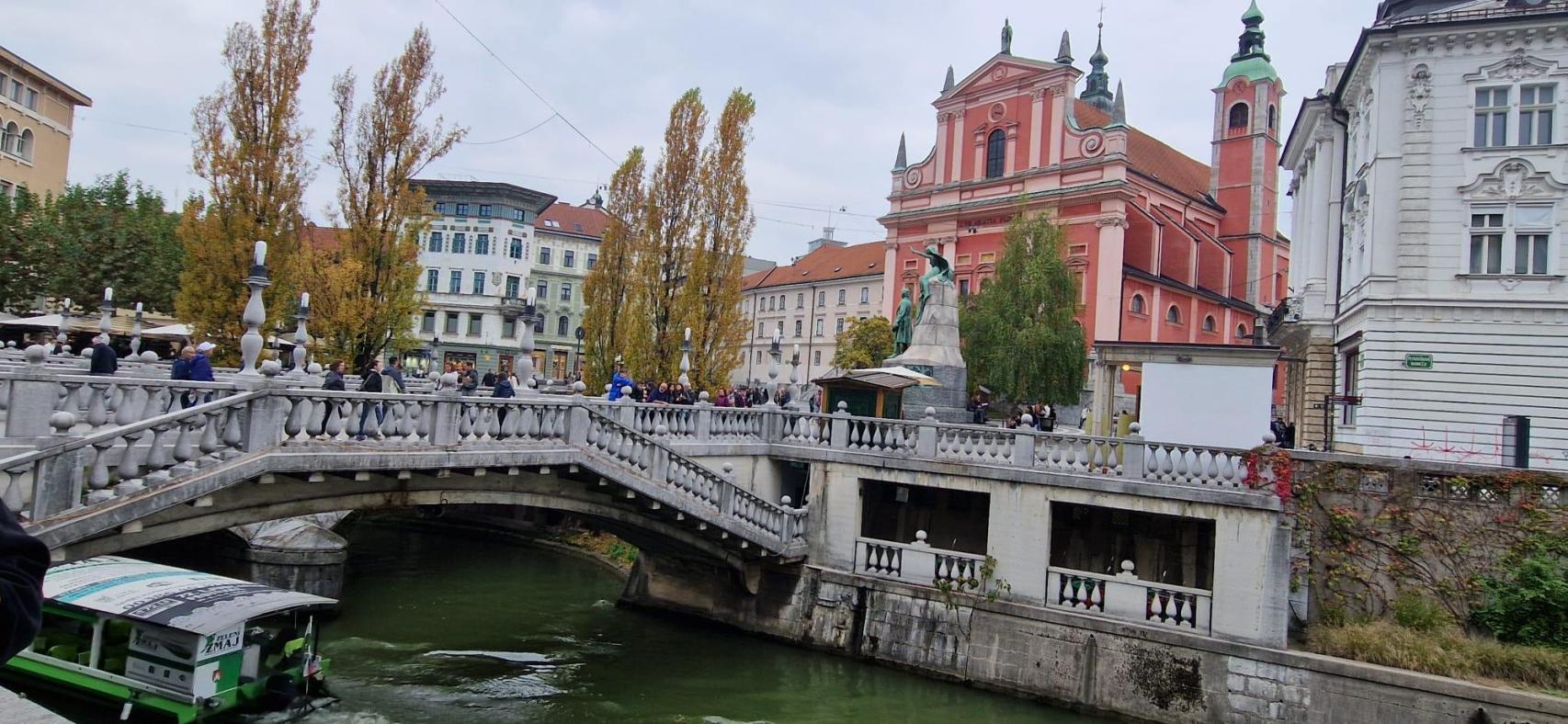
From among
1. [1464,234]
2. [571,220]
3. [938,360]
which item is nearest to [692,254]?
[938,360]

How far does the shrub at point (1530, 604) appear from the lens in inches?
583

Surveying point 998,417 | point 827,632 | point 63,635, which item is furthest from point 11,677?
point 998,417

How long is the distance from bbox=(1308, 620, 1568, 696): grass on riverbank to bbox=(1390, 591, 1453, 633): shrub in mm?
217

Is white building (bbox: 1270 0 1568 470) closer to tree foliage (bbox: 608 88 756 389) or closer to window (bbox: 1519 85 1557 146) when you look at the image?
window (bbox: 1519 85 1557 146)

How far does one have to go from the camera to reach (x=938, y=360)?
2348cm

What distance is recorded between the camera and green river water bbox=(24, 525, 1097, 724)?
15648 millimetres

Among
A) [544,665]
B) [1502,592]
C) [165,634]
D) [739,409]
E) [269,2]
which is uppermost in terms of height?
[269,2]

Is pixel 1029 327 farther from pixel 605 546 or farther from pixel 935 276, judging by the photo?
pixel 605 546

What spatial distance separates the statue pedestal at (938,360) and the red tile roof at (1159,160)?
3109 centimetres

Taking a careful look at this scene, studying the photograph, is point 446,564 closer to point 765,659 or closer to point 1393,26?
point 765,659

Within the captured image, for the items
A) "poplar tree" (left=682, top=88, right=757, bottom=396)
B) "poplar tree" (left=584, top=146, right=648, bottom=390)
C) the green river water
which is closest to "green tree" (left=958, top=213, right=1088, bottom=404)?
"poplar tree" (left=682, top=88, right=757, bottom=396)

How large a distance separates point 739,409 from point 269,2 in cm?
1560

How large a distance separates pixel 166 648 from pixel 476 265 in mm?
55459

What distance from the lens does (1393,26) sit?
24.3 m
